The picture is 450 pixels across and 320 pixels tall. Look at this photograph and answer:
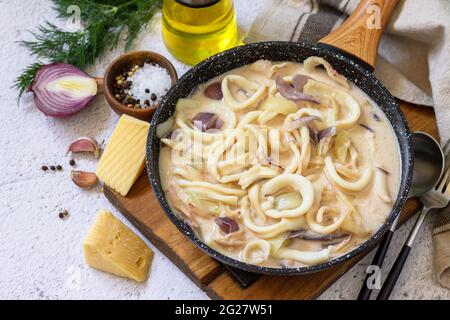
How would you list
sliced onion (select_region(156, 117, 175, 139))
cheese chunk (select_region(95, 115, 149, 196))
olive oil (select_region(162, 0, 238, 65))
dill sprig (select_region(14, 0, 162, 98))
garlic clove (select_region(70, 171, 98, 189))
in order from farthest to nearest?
dill sprig (select_region(14, 0, 162, 98)) < olive oil (select_region(162, 0, 238, 65)) < garlic clove (select_region(70, 171, 98, 189)) < cheese chunk (select_region(95, 115, 149, 196)) < sliced onion (select_region(156, 117, 175, 139))

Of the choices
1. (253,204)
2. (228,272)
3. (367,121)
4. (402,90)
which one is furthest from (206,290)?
(402,90)

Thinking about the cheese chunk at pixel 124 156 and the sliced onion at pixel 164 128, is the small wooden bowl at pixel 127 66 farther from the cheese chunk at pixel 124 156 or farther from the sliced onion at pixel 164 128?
the sliced onion at pixel 164 128

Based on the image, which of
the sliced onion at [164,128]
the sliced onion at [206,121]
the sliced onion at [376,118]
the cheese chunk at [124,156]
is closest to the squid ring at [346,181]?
the sliced onion at [376,118]

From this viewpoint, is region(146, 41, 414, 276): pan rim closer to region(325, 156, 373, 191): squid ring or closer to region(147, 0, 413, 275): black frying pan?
region(147, 0, 413, 275): black frying pan

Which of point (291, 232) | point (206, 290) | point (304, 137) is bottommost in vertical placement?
point (206, 290)

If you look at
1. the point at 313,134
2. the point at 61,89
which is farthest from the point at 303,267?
the point at 61,89

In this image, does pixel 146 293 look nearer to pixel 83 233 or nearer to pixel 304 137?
pixel 83 233

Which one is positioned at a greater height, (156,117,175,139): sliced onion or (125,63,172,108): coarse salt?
(156,117,175,139): sliced onion

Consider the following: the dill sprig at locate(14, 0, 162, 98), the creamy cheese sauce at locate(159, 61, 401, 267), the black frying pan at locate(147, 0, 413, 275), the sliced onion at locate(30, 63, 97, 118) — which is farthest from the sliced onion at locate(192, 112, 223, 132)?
the dill sprig at locate(14, 0, 162, 98)
